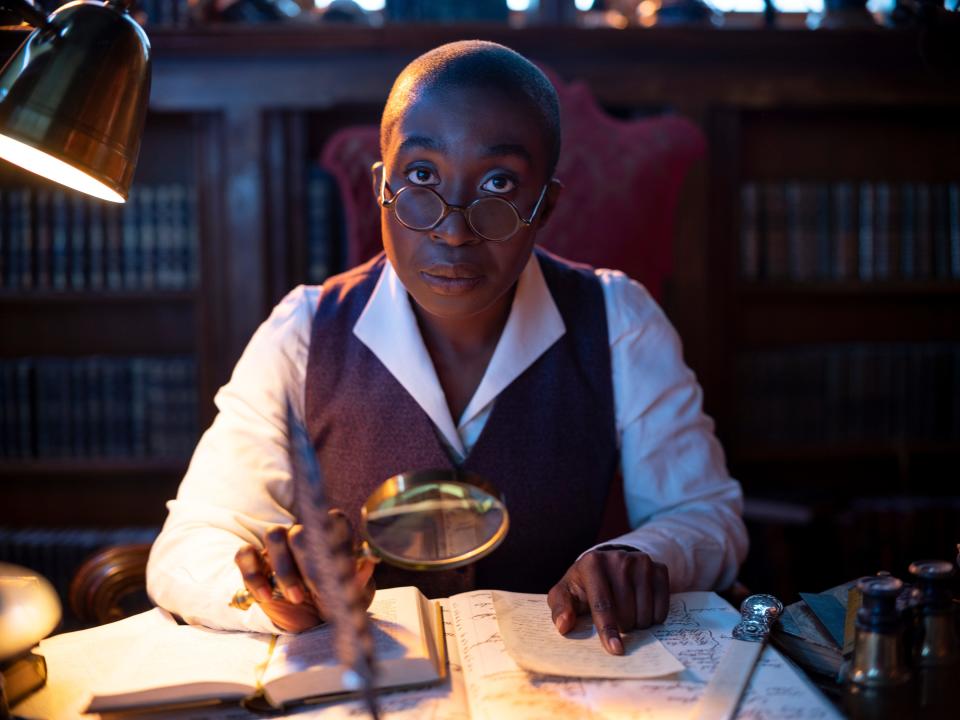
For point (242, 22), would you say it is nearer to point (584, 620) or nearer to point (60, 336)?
point (60, 336)

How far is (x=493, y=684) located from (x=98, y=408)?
2.37 meters

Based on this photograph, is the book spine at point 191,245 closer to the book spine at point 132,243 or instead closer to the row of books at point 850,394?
the book spine at point 132,243

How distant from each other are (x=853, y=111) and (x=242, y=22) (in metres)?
1.97

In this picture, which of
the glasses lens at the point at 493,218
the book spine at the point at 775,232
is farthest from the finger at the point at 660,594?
the book spine at the point at 775,232

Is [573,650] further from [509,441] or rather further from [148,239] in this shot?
[148,239]

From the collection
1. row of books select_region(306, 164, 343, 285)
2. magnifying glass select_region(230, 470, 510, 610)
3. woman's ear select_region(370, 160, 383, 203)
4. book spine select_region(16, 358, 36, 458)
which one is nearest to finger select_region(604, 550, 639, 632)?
magnifying glass select_region(230, 470, 510, 610)

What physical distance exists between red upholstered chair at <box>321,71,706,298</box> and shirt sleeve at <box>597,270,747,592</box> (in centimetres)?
54

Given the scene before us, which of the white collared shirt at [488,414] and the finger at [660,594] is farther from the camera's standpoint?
the white collared shirt at [488,414]

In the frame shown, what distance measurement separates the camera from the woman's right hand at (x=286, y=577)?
959 millimetres

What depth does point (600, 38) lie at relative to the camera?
2740 millimetres

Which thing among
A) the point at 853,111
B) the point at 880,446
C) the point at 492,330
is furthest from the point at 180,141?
the point at 880,446

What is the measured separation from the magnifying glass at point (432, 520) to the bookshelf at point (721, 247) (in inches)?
78.1

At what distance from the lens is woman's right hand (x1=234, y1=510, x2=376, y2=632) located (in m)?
0.96

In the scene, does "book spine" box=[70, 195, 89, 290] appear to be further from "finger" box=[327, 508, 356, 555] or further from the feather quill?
the feather quill
